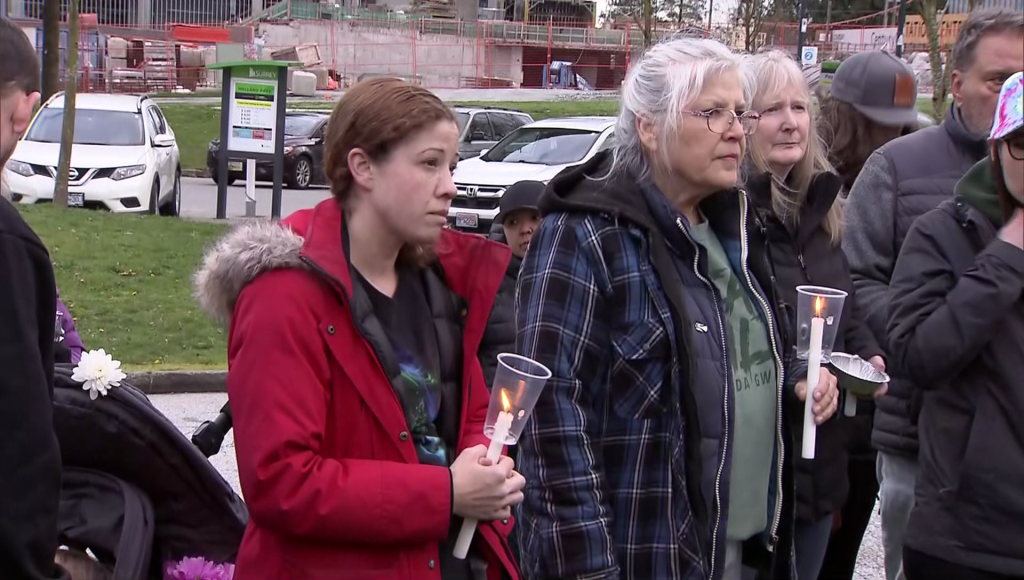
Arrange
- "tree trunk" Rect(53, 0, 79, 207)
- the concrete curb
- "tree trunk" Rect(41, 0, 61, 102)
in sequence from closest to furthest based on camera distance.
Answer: the concrete curb < "tree trunk" Rect(53, 0, 79, 207) < "tree trunk" Rect(41, 0, 61, 102)

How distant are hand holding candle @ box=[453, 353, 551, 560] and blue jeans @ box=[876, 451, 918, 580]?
5.42 feet

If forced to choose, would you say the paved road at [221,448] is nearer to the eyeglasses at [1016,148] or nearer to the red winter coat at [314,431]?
the red winter coat at [314,431]

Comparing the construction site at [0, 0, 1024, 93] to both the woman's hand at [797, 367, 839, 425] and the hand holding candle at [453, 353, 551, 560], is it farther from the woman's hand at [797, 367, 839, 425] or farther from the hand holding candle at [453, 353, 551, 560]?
the hand holding candle at [453, 353, 551, 560]

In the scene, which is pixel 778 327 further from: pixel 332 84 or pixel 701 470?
pixel 332 84

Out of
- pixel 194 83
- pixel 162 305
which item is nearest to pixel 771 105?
pixel 162 305

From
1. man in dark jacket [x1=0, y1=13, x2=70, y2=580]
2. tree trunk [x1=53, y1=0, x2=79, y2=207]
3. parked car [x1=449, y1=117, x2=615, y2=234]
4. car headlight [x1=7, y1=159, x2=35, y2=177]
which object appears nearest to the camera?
man in dark jacket [x1=0, y1=13, x2=70, y2=580]

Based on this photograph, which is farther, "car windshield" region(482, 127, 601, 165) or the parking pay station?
"car windshield" region(482, 127, 601, 165)

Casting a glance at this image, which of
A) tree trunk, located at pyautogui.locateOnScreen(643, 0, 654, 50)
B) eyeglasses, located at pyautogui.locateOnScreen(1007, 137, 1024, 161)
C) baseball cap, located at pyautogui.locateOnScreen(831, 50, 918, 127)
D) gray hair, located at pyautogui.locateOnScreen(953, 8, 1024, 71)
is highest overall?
tree trunk, located at pyautogui.locateOnScreen(643, 0, 654, 50)

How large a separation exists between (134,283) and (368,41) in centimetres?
4618

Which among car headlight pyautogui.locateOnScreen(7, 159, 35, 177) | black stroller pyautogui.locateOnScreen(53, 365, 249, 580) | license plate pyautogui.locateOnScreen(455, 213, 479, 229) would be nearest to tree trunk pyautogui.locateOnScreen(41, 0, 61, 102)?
car headlight pyautogui.locateOnScreen(7, 159, 35, 177)

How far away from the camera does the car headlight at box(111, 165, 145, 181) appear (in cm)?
1530

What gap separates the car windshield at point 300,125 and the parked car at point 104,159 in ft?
24.1

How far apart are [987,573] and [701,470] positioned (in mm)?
750

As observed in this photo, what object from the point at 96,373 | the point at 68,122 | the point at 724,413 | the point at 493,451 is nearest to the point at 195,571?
→ the point at 96,373
